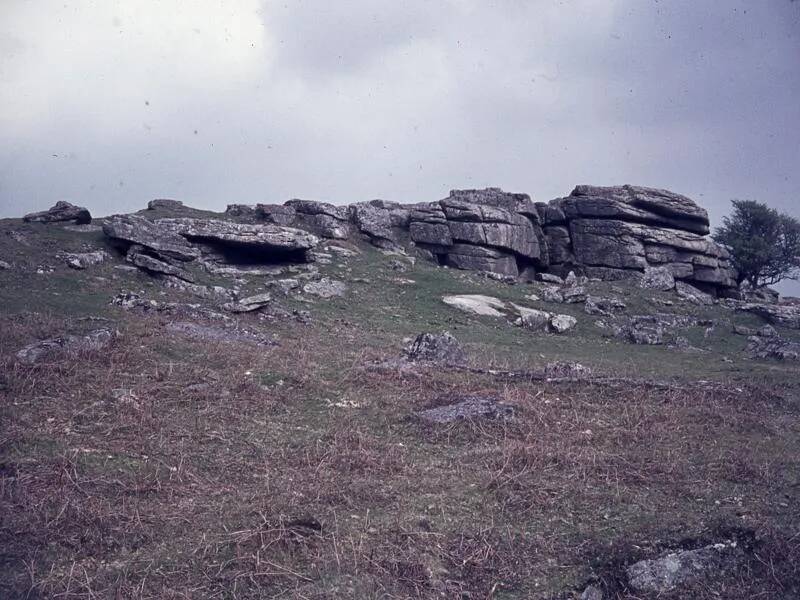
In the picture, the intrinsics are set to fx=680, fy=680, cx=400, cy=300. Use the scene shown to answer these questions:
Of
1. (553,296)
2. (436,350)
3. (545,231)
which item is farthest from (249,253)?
(545,231)

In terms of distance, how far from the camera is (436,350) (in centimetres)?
1371

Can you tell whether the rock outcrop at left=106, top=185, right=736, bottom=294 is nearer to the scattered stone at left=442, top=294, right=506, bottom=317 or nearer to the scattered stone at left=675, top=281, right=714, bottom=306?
the scattered stone at left=675, top=281, right=714, bottom=306

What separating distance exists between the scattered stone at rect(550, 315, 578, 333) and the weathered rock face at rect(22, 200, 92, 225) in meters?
17.4

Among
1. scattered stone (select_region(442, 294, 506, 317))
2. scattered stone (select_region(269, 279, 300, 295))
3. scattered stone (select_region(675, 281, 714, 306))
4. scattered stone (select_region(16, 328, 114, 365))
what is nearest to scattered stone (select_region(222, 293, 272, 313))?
scattered stone (select_region(269, 279, 300, 295))

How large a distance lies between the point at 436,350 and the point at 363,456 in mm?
6229

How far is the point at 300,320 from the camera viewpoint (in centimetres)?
1834

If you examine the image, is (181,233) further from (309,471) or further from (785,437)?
(785,437)

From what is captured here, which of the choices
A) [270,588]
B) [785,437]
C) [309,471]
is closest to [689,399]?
[785,437]

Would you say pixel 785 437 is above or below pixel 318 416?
above

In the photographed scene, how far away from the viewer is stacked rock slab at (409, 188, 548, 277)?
107 ft

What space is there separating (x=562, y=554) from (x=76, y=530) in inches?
162

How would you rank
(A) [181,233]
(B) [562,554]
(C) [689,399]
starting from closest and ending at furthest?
(B) [562,554], (C) [689,399], (A) [181,233]

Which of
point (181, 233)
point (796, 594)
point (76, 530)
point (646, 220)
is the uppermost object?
point (646, 220)

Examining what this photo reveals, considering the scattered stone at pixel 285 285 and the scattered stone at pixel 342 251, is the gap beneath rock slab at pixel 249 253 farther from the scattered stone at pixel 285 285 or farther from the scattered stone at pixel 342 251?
the scattered stone at pixel 285 285
